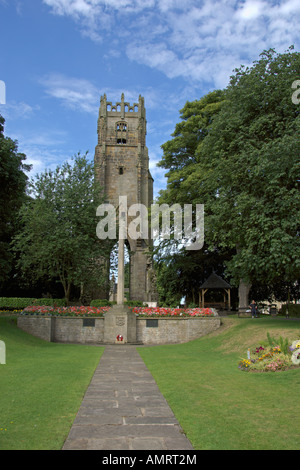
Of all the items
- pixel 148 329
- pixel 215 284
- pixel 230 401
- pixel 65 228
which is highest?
pixel 65 228

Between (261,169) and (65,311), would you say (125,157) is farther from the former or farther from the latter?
(261,169)

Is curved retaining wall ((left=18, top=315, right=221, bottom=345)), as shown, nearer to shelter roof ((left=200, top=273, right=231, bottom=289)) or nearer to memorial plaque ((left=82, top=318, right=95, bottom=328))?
memorial plaque ((left=82, top=318, right=95, bottom=328))

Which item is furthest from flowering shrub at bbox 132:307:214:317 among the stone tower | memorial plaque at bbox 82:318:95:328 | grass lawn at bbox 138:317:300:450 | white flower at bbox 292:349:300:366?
the stone tower

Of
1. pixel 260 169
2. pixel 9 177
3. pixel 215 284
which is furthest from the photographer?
pixel 215 284

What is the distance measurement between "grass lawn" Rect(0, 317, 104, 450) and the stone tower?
28019 millimetres

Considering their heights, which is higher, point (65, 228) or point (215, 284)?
point (65, 228)

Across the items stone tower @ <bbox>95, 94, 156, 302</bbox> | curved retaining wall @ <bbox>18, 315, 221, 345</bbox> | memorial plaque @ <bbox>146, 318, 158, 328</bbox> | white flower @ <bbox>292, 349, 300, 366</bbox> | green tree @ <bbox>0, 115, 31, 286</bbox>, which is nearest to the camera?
white flower @ <bbox>292, 349, 300, 366</bbox>

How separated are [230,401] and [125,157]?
38.3 metres

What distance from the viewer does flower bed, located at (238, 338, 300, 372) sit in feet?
32.2

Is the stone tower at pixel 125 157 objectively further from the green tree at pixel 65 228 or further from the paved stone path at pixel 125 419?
the paved stone path at pixel 125 419

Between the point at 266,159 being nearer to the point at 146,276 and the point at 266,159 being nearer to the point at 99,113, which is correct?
the point at 146,276

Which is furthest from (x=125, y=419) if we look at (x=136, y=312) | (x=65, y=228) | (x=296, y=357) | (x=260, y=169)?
(x=65, y=228)

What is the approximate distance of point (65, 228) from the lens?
84.9 ft
